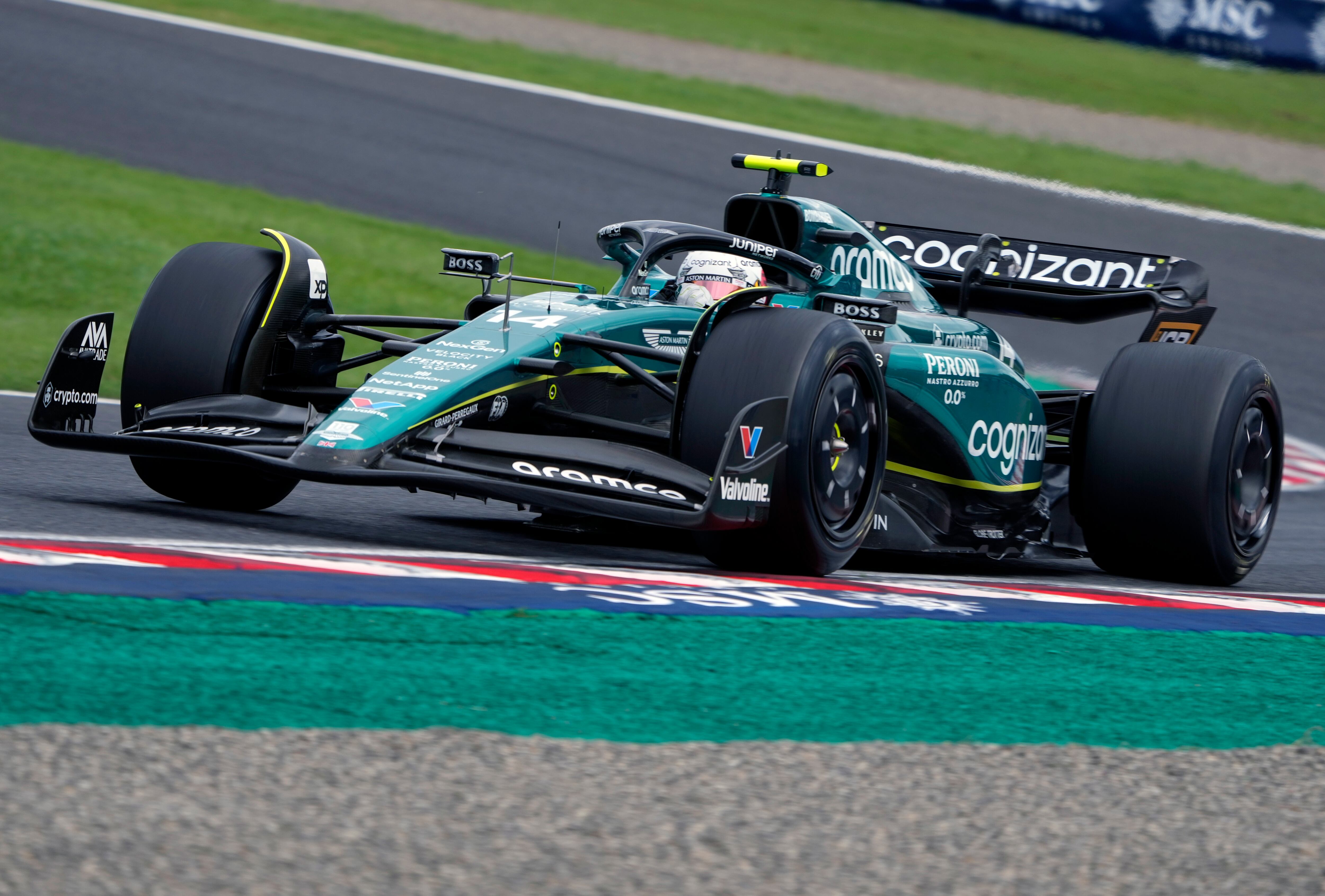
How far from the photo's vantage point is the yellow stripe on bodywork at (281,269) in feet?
18.7

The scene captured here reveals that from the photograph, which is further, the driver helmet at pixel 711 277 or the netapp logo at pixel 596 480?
the driver helmet at pixel 711 277

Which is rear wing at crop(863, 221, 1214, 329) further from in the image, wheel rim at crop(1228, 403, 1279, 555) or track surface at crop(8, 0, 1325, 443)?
track surface at crop(8, 0, 1325, 443)

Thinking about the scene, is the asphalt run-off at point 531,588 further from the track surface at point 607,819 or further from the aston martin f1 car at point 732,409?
the track surface at point 607,819

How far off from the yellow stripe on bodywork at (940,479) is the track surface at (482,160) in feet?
21.7

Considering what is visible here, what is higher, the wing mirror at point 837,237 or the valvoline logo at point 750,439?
the wing mirror at point 837,237

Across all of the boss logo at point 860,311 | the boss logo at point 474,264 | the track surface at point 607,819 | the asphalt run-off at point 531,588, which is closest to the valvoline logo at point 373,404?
the asphalt run-off at point 531,588

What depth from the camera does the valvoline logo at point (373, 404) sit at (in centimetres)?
496

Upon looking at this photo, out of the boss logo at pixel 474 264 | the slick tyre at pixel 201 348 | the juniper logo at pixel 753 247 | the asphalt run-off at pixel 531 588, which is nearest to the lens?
the asphalt run-off at pixel 531 588

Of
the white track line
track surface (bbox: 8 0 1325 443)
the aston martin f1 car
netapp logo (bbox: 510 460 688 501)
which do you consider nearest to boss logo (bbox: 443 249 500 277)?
the aston martin f1 car

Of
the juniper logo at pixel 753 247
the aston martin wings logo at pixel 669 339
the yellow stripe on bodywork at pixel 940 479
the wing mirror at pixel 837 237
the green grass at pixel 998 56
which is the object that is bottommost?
the yellow stripe on bodywork at pixel 940 479

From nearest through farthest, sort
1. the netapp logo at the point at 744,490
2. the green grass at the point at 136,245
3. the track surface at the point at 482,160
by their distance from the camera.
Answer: the netapp logo at the point at 744,490, the green grass at the point at 136,245, the track surface at the point at 482,160

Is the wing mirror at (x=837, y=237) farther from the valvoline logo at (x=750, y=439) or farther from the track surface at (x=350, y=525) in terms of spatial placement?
the valvoline logo at (x=750, y=439)

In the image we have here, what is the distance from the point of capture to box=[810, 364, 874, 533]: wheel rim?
509 cm

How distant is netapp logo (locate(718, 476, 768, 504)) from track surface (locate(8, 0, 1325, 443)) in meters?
8.11
